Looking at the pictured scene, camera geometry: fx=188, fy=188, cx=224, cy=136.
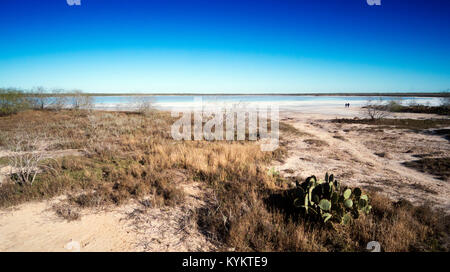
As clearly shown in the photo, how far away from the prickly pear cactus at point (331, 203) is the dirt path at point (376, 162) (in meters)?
2.29

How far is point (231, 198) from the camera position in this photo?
5.09 metres

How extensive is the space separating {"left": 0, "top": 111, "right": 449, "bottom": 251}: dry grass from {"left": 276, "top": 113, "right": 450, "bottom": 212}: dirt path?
125cm

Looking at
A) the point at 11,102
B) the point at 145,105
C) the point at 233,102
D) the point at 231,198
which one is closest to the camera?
the point at 231,198

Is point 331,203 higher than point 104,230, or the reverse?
point 331,203

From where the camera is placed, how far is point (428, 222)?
3.97m

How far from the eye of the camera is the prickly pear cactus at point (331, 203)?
384cm

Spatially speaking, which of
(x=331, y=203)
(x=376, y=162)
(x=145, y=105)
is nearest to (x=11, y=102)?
(x=145, y=105)

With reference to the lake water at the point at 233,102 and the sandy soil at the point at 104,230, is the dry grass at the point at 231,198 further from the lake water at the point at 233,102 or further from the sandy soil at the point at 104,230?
the lake water at the point at 233,102

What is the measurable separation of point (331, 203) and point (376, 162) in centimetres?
651

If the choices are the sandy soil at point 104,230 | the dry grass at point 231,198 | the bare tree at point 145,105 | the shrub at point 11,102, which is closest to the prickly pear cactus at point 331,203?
the dry grass at point 231,198

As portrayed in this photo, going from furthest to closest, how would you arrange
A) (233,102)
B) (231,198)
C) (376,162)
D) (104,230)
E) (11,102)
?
(233,102), (11,102), (376,162), (231,198), (104,230)

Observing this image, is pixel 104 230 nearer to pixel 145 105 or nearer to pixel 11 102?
pixel 145 105
